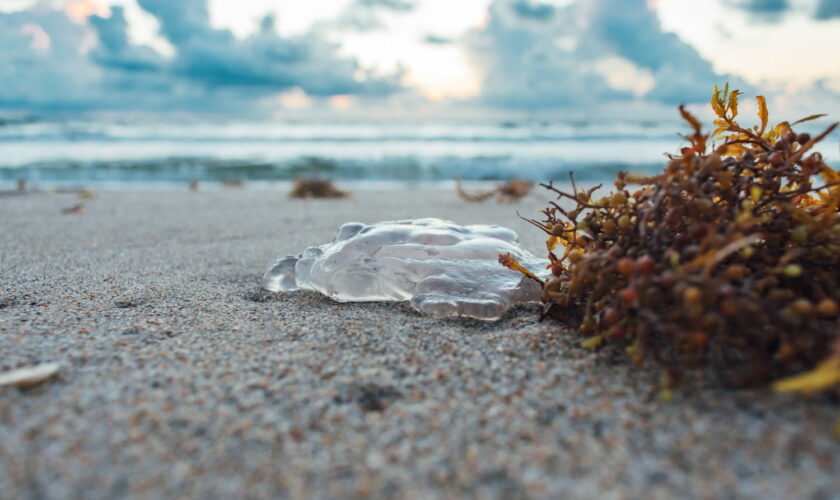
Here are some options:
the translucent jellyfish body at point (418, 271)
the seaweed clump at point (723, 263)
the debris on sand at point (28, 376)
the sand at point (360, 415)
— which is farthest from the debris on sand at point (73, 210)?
the seaweed clump at point (723, 263)

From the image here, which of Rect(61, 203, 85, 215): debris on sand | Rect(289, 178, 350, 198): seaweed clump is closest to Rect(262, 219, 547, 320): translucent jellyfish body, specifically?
Rect(61, 203, 85, 215): debris on sand

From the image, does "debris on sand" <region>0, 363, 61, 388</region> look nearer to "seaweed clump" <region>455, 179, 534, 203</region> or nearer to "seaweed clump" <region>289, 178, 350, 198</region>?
Result: "seaweed clump" <region>455, 179, 534, 203</region>

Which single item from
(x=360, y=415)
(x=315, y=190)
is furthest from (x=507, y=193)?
(x=360, y=415)

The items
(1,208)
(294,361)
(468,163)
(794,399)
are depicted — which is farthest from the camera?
(468,163)

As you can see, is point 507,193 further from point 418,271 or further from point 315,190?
point 418,271

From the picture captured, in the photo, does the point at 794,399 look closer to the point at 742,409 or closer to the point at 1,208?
the point at 742,409

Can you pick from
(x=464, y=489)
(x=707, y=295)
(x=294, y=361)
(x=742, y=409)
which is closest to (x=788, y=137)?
(x=707, y=295)
